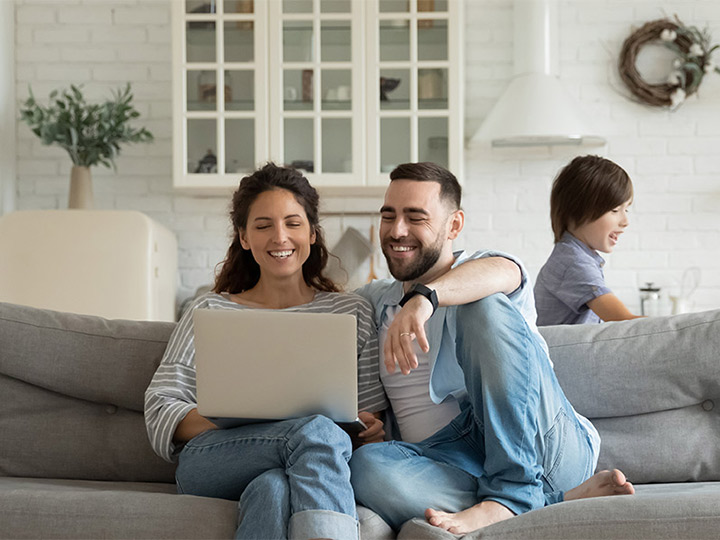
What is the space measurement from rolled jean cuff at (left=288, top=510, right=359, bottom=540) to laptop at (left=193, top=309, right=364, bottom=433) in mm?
215

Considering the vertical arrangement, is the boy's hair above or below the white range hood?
below

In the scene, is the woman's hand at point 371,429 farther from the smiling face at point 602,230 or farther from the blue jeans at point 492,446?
the smiling face at point 602,230

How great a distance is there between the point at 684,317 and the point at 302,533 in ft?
3.86

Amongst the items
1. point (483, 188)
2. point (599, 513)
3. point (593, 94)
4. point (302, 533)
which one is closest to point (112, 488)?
point (302, 533)

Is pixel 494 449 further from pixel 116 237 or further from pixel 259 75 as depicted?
pixel 259 75

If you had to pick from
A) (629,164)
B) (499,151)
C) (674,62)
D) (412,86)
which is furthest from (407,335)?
(674,62)

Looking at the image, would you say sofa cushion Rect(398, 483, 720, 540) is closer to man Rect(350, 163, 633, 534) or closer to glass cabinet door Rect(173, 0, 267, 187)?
man Rect(350, 163, 633, 534)

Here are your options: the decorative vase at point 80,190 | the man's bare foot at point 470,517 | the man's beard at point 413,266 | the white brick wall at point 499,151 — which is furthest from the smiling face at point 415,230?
the decorative vase at point 80,190

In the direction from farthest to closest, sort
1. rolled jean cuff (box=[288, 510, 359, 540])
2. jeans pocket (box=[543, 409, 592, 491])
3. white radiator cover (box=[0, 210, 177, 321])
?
white radiator cover (box=[0, 210, 177, 321]), jeans pocket (box=[543, 409, 592, 491]), rolled jean cuff (box=[288, 510, 359, 540])

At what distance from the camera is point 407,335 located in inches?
67.5

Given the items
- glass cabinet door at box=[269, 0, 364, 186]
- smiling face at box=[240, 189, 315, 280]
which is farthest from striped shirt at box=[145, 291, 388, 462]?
glass cabinet door at box=[269, 0, 364, 186]

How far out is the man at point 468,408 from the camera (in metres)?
1.73

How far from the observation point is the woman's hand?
193cm

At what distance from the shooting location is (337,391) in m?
1.65
